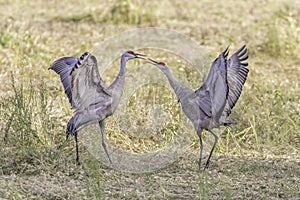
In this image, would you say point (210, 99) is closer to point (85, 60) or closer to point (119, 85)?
point (119, 85)

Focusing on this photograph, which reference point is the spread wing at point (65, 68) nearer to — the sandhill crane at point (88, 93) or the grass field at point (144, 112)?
the sandhill crane at point (88, 93)

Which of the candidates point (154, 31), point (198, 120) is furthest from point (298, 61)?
point (198, 120)

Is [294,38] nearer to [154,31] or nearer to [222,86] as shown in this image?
[154,31]

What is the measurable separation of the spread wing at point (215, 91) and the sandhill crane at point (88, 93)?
2.37 ft

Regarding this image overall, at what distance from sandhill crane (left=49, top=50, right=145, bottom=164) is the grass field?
0.87ft

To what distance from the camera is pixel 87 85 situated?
20.6ft

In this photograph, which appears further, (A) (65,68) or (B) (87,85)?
→ (A) (65,68)

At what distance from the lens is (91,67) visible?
19.9 feet

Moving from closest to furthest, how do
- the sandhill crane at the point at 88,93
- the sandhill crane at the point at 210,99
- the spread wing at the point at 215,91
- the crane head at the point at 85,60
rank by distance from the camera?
the crane head at the point at 85,60 < the spread wing at the point at 215,91 < the sandhill crane at the point at 88,93 < the sandhill crane at the point at 210,99

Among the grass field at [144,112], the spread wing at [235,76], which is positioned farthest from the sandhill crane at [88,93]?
the spread wing at [235,76]

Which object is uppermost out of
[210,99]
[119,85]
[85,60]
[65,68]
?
[85,60]

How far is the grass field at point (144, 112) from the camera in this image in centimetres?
602

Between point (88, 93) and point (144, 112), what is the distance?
54.5 inches

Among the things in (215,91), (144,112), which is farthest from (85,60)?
(144,112)
